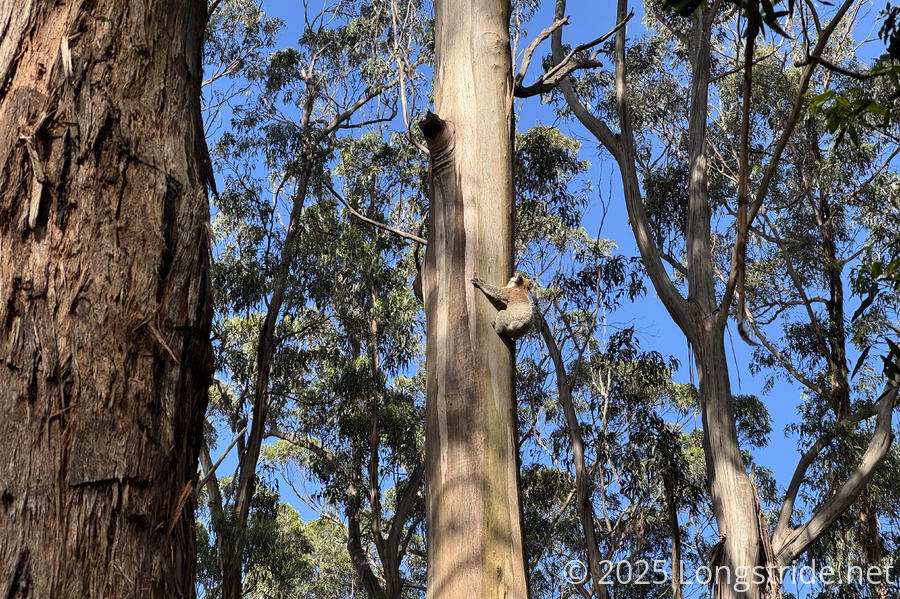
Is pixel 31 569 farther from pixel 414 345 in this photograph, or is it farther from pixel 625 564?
pixel 625 564

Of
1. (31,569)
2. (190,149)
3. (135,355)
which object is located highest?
(190,149)

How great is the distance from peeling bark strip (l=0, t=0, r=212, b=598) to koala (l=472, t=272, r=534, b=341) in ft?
3.37

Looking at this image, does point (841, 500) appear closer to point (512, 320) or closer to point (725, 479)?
point (725, 479)

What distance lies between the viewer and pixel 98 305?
1178 mm

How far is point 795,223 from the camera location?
11.8 meters

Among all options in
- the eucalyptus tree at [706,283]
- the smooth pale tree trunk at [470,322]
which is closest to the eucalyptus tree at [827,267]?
the eucalyptus tree at [706,283]

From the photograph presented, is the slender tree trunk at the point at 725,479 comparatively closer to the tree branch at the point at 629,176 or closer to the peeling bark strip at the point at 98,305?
the tree branch at the point at 629,176

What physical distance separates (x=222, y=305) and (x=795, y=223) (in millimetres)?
7273

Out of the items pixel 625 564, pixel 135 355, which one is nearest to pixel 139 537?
pixel 135 355

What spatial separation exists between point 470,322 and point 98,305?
122cm

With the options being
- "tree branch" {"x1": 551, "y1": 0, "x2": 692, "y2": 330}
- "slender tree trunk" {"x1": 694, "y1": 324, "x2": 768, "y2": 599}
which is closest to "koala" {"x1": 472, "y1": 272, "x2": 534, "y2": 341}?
"slender tree trunk" {"x1": 694, "y1": 324, "x2": 768, "y2": 599}

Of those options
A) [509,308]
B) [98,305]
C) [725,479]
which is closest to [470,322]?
[509,308]

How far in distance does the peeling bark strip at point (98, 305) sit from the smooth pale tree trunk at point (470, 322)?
0.92 meters

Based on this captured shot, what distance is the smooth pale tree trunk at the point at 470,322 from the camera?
204 centimetres
